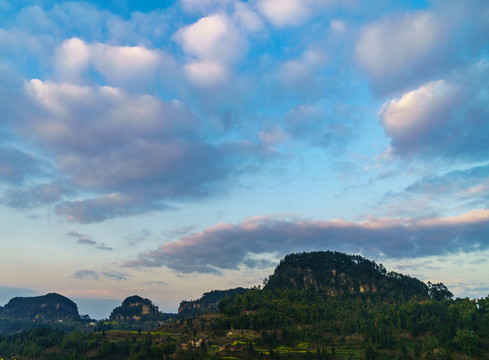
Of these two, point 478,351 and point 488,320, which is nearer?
point 478,351

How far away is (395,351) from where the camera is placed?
195 meters

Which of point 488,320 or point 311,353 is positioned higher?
point 488,320

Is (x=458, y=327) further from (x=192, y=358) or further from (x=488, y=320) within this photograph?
(x=192, y=358)

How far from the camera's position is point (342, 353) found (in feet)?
636

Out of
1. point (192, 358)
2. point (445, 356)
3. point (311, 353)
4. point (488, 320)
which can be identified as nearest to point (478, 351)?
point (445, 356)

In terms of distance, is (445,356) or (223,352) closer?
(445,356)

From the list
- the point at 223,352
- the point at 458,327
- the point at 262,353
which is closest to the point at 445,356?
the point at 458,327

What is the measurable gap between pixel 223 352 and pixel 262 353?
79.5ft

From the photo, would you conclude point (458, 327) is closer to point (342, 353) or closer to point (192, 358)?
point (342, 353)

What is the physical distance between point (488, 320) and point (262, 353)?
460ft

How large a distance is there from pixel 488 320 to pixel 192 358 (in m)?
183

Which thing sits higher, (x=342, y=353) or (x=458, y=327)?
(x=458, y=327)

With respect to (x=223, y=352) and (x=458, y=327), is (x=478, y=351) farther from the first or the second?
(x=223, y=352)

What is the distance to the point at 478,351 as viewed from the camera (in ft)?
570
